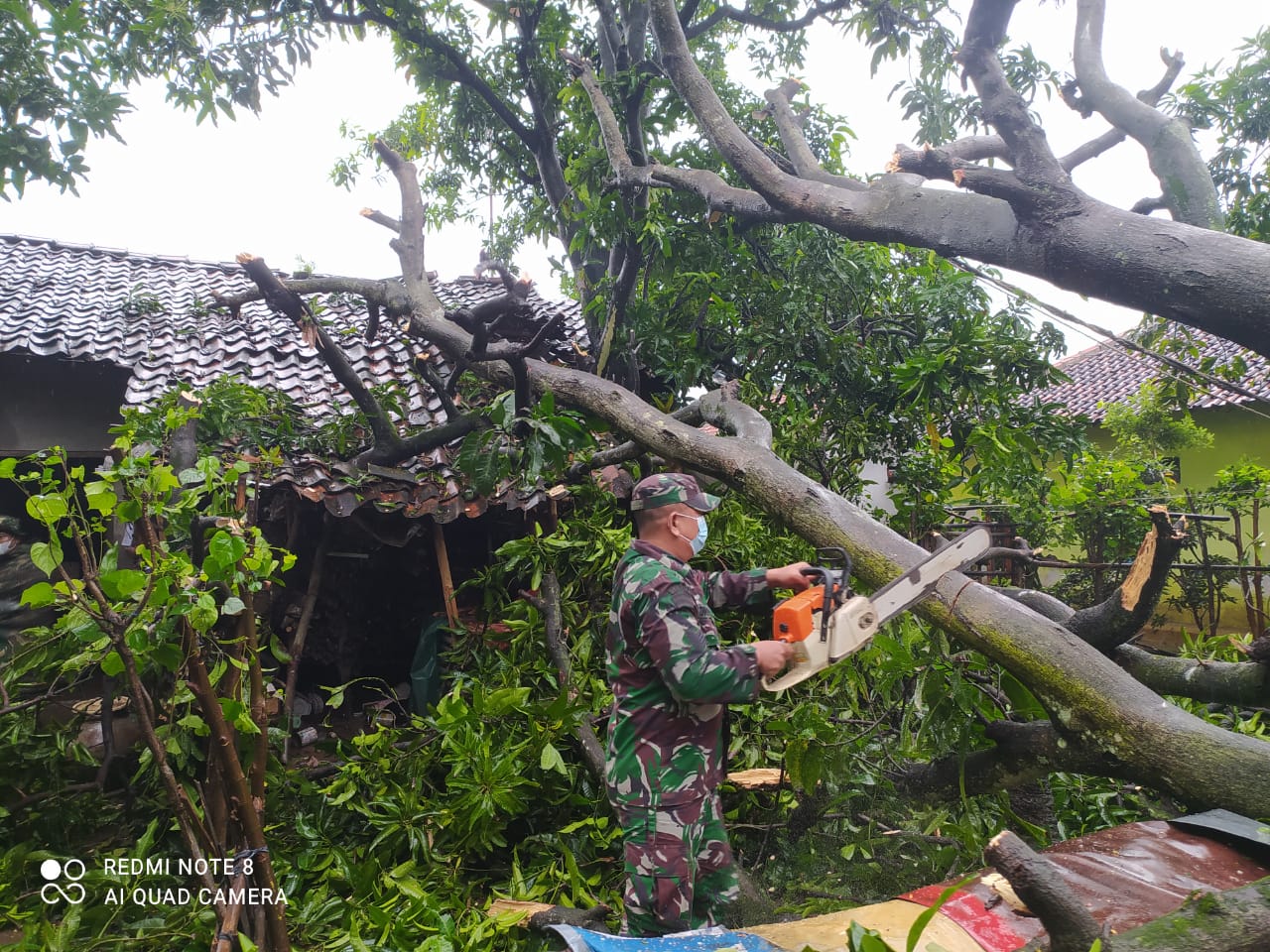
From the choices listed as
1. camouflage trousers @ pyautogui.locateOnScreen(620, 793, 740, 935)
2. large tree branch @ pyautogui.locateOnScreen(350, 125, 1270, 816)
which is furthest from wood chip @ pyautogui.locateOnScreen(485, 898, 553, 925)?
large tree branch @ pyautogui.locateOnScreen(350, 125, 1270, 816)

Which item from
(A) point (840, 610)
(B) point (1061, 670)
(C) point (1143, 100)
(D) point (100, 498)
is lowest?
(B) point (1061, 670)

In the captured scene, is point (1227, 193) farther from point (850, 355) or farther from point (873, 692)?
point (873, 692)

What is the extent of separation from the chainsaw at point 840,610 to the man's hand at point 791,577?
3.6 inches

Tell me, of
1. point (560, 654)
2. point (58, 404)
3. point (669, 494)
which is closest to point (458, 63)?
point (58, 404)

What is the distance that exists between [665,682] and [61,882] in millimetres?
2961

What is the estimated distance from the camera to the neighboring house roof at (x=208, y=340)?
482cm

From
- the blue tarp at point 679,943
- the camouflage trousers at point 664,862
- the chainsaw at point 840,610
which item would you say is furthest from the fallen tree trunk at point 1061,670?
the blue tarp at point 679,943

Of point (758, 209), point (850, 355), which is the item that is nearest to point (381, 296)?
point (758, 209)

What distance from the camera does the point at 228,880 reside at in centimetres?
212

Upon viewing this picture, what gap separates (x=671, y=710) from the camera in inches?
93.4

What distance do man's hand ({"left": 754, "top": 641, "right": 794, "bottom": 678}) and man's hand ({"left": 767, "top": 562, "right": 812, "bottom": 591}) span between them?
1.46ft

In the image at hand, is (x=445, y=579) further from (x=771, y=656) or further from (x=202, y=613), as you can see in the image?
(x=771, y=656)

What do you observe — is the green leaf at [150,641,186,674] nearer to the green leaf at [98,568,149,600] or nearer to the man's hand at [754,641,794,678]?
the green leaf at [98,568,149,600]

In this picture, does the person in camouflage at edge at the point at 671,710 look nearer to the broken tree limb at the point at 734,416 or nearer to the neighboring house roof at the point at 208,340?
the broken tree limb at the point at 734,416
